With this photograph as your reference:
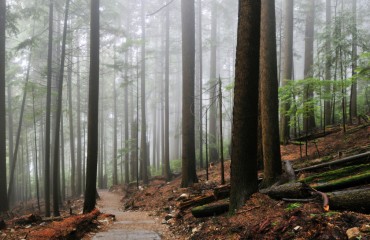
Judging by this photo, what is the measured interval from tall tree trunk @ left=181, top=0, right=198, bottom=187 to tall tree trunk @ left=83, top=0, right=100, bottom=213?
364 cm

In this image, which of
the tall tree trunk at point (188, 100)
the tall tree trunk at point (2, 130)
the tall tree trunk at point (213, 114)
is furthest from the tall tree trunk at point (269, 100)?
the tall tree trunk at point (2, 130)

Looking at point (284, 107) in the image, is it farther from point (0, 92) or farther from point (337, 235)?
point (0, 92)

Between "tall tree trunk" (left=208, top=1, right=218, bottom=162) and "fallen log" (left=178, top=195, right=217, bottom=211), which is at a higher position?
"tall tree trunk" (left=208, top=1, right=218, bottom=162)

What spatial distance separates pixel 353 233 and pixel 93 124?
9098 millimetres

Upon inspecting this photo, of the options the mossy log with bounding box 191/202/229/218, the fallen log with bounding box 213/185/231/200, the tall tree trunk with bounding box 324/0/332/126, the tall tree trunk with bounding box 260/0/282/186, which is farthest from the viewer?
the tall tree trunk with bounding box 324/0/332/126

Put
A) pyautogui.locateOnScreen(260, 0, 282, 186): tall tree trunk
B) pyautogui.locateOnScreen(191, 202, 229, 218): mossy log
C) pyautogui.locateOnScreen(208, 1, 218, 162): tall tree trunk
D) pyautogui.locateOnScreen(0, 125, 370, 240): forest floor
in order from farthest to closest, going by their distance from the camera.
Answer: pyautogui.locateOnScreen(208, 1, 218, 162): tall tree trunk, pyautogui.locateOnScreen(260, 0, 282, 186): tall tree trunk, pyautogui.locateOnScreen(191, 202, 229, 218): mossy log, pyautogui.locateOnScreen(0, 125, 370, 240): forest floor

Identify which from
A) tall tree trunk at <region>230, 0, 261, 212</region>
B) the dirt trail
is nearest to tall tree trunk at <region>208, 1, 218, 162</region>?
the dirt trail

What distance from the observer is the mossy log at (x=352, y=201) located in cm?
430

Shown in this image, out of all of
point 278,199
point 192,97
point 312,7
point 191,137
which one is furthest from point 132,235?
point 312,7

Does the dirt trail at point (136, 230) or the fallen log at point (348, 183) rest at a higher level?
the fallen log at point (348, 183)

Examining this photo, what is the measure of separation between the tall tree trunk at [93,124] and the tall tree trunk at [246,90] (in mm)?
6217

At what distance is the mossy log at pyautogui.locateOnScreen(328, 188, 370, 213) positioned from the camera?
430 cm

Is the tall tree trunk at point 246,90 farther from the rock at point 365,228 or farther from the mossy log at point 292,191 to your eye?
the rock at point 365,228

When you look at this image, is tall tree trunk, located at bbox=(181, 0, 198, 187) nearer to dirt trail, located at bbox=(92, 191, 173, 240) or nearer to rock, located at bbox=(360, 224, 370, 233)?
dirt trail, located at bbox=(92, 191, 173, 240)
